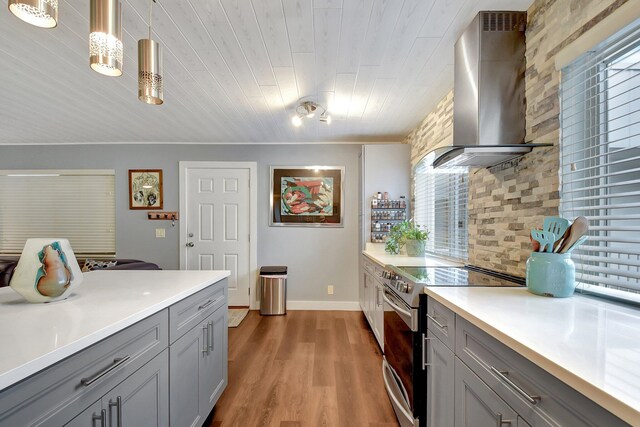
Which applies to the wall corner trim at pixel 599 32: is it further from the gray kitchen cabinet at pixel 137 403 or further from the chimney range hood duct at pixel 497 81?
the gray kitchen cabinet at pixel 137 403

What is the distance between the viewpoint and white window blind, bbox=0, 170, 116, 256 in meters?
3.93

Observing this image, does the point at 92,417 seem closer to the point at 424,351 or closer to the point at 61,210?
the point at 424,351

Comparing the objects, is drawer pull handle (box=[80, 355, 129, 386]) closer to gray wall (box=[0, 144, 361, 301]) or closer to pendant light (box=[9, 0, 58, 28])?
pendant light (box=[9, 0, 58, 28])

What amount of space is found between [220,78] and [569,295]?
2516mm

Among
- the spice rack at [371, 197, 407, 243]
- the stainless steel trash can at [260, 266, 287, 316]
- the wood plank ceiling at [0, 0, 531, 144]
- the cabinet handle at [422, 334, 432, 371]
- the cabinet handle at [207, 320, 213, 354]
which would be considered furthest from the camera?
the stainless steel trash can at [260, 266, 287, 316]

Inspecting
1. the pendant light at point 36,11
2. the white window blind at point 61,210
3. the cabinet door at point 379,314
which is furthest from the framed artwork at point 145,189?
the pendant light at point 36,11

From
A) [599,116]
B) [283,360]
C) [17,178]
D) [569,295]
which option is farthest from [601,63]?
[17,178]

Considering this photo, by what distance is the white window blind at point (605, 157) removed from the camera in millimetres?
1009

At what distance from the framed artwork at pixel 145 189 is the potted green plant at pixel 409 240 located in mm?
3283

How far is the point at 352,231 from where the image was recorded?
12.6ft

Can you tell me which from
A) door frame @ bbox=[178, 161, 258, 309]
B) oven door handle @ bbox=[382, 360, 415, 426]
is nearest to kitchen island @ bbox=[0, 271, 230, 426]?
oven door handle @ bbox=[382, 360, 415, 426]

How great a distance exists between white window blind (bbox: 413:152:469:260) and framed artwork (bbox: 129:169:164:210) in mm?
3537

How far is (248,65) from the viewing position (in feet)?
6.37

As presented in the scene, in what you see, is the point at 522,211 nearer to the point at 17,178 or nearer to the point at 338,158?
the point at 338,158
